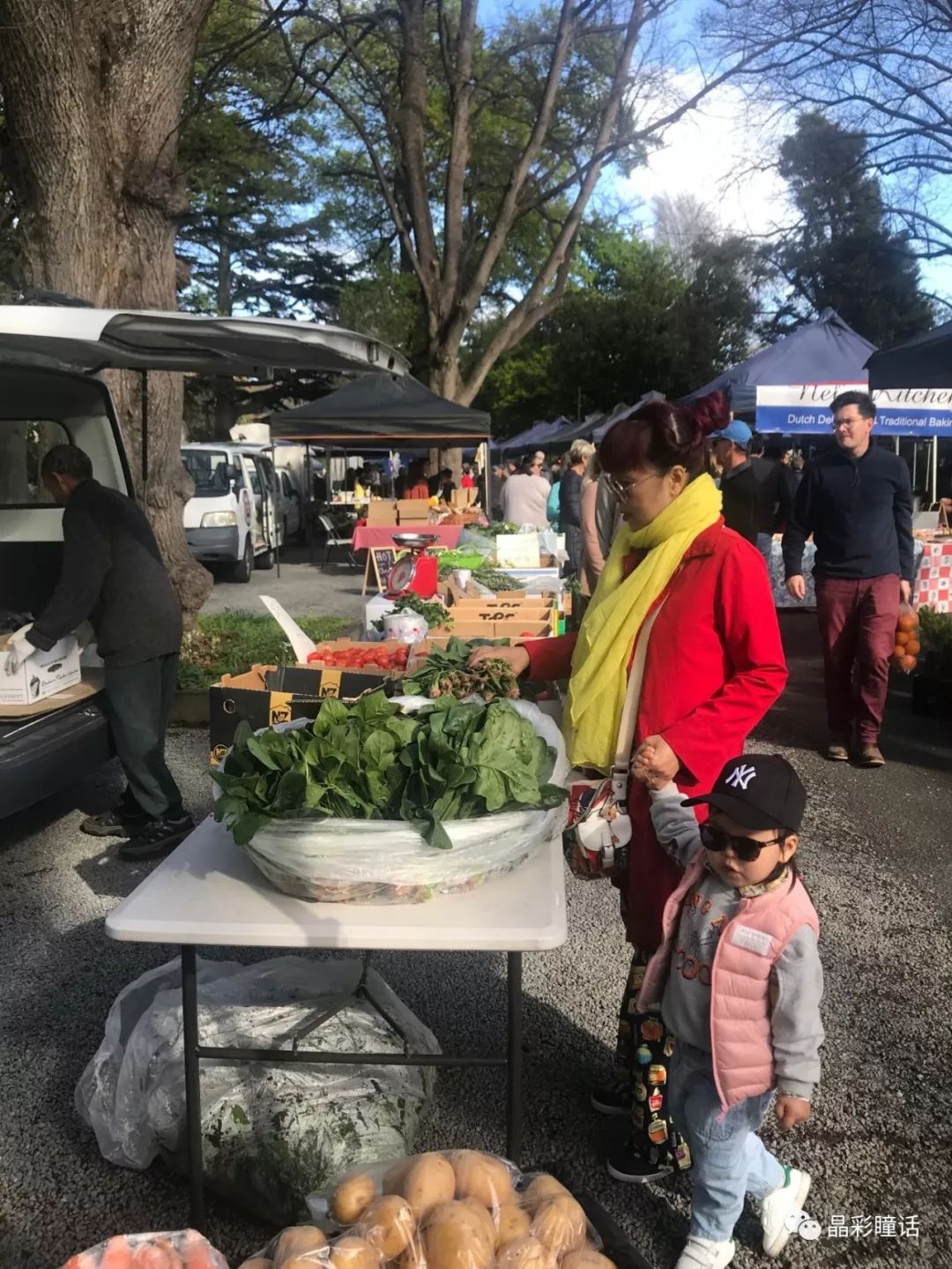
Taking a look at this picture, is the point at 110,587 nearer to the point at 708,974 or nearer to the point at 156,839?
the point at 156,839

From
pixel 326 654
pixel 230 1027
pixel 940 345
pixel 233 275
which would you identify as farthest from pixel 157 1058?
pixel 233 275

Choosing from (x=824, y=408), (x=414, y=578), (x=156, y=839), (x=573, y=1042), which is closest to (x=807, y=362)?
(x=824, y=408)

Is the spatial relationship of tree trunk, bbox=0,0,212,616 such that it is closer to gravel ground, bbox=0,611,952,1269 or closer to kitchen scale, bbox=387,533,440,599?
kitchen scale, bbox=387,533,440,599

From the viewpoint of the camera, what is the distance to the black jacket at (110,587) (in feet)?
14.9

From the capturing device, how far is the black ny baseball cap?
6.69 ft

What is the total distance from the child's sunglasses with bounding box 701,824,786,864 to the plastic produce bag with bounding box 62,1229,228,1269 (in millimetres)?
1186

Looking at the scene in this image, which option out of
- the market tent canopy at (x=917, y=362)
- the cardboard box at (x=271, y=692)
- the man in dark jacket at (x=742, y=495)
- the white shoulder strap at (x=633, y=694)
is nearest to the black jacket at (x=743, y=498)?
the man in dark jacket at (x=742, y=495)

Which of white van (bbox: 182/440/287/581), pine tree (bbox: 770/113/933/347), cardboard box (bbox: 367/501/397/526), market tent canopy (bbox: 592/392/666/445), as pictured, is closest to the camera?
market tent canopy (bbox: 592/392/666/445)

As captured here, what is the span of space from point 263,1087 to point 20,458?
4.52 m

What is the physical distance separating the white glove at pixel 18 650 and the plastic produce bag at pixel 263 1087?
2.24 metres

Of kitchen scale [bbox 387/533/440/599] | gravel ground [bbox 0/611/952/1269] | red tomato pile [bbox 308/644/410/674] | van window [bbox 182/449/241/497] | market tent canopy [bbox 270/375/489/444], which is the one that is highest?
market tent canopy [bbox 270/375/489/444]

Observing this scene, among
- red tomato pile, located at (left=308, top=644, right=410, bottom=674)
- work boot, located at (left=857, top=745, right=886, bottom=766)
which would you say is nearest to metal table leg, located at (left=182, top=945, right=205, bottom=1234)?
red tomato pile, located at (left=308, top=644, right=410, bottom=674)

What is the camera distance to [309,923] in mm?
2049

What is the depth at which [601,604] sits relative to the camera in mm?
2594
